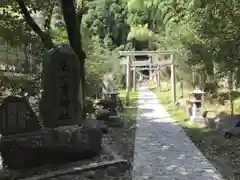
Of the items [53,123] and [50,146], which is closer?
[50,146]

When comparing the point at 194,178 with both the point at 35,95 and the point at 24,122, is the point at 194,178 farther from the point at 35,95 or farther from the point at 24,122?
the point at 35,95

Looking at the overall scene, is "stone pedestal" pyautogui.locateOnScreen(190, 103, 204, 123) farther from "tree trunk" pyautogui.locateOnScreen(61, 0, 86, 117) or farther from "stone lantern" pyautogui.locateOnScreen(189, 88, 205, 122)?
"tree trunk" pyautogui.locateOnScreen(61, 0, 86, 117)

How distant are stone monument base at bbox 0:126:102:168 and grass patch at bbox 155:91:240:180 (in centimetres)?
200

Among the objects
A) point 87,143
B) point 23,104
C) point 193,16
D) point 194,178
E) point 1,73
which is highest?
point 193,16

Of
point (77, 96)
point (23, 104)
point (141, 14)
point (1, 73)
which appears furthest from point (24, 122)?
point (141, 14)

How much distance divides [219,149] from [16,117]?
145 inches

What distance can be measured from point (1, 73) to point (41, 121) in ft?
5.92

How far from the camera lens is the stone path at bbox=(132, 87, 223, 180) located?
548cm

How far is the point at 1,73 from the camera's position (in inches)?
294

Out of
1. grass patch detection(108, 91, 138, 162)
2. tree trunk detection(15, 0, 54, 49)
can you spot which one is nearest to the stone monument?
grass patch detection(108, 91, 138, 162)

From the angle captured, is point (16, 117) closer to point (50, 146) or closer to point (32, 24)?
point (50, 146)

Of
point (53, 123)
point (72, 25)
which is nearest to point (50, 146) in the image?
point (53, 123)

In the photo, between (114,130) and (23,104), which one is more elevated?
(23,104)

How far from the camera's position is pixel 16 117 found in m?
5.93
